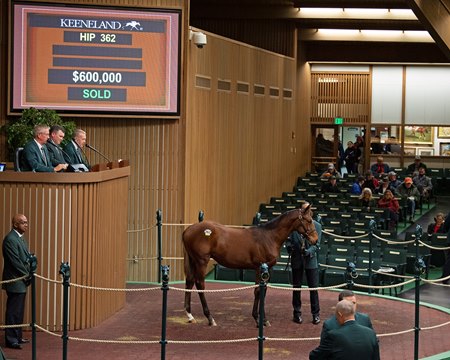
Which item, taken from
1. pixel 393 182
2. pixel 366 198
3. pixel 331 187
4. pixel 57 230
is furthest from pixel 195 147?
pixel 393 182

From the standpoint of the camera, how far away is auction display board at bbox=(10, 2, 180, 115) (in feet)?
63.6

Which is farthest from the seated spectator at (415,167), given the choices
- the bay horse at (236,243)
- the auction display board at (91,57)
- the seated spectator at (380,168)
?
the bay horse at (236,243)

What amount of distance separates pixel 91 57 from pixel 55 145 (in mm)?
4632

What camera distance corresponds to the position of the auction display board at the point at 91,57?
19.4m

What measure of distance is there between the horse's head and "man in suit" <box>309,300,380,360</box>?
6.14m

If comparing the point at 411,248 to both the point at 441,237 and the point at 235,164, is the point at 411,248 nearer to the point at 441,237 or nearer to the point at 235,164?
the point at 441,237

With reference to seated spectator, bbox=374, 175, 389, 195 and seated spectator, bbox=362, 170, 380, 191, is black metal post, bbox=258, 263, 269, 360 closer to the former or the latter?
seated spectator, bbox=374, 175, 389, 195

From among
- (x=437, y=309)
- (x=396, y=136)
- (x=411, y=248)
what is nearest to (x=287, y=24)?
(x=396, y=136)

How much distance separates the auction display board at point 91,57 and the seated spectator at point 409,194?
10927 mm

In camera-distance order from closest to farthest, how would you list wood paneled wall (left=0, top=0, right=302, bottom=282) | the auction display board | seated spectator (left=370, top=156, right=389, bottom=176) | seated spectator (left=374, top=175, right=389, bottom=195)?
1. the auction display board
2. wood paneled wall (left=0, top=0, right=302, bottom=282)
3. seated spectator (left=374, top=175, right=389, bottom=195)
4. seated spectator (left=370, top=156, right=389, bottom=176)

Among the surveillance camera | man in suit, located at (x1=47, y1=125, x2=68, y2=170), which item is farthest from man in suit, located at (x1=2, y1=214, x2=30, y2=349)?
the surveillance camera

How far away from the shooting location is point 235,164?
25.4 meters

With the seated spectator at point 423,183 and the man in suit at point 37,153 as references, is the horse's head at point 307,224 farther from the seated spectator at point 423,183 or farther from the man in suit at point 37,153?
the seated spectator at point 423,183

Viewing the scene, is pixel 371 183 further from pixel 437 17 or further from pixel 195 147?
pixel 195 147
